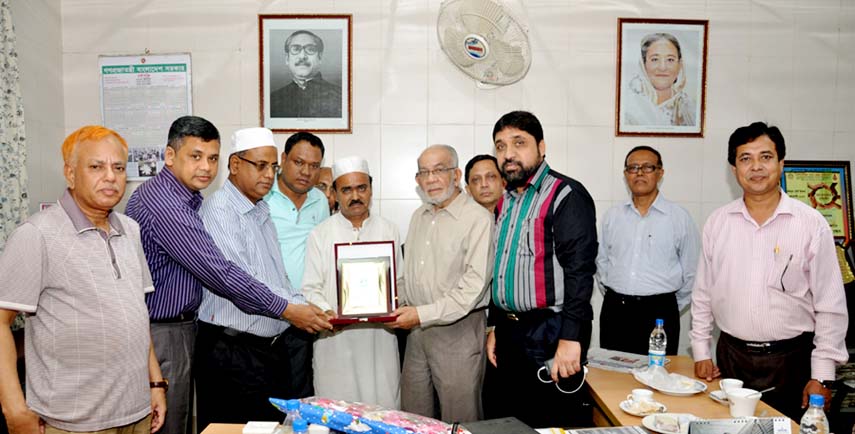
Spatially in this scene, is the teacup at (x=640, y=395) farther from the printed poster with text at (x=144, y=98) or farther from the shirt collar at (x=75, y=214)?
the printed poster with text at (x=144, y=98)

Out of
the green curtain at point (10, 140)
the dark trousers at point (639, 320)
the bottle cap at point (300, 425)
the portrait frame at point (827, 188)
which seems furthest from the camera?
the portrait frame at point (827, 188)

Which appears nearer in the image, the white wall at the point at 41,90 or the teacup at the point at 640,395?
the teacup at the point at 640,395

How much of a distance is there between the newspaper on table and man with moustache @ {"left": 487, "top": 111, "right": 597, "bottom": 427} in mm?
143

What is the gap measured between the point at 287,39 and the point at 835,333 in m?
3.91

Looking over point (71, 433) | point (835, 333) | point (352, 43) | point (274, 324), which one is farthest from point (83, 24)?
point (835, 333)

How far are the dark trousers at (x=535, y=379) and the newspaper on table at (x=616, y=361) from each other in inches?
5.2

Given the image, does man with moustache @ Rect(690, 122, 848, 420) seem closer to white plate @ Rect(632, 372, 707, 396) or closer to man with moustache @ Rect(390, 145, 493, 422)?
white plate @ Rect(632, 372, 707, 396)

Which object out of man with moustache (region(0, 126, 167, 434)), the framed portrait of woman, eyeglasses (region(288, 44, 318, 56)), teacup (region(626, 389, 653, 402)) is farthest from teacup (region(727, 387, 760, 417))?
eyeglasses (region(288, 44, 318, 56))

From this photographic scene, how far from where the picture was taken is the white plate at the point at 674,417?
6.02 feet

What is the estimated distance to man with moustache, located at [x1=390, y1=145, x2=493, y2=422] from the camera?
2.73 m

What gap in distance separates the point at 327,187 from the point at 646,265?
227cm

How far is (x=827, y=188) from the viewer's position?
4402mm

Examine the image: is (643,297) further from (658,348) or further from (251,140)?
(251,140)

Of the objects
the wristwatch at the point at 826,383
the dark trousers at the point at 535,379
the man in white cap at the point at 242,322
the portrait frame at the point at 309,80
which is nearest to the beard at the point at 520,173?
the dark trousers at the point at 535,379
